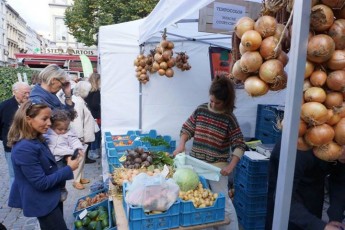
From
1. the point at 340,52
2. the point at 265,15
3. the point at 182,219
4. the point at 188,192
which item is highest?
the point at 265,15

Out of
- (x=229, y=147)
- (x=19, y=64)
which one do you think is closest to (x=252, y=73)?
(x=229, y=147)

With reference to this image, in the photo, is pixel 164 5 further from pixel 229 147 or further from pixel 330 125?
pixel 330 125

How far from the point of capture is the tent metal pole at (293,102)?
39.1 inches

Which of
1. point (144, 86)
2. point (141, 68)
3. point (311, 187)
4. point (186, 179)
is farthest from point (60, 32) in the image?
point (311, 187)

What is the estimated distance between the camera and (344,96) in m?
1.08

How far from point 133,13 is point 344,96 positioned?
49.7ft

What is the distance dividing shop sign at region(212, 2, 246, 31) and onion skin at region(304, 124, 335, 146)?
89.6 inches

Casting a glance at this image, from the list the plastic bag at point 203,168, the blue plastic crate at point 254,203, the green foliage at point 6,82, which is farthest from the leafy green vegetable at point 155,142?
the green foliage at point 6,82

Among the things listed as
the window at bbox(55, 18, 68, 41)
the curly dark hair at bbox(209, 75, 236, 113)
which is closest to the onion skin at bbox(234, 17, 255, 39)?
the curly dark hair at bbox(209, 75, 236, 113)

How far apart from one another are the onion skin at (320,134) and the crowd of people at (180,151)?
0.45 meters

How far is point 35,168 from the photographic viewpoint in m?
2.26

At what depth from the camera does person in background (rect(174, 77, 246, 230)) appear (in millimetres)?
2928

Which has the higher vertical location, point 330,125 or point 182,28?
point 182,28

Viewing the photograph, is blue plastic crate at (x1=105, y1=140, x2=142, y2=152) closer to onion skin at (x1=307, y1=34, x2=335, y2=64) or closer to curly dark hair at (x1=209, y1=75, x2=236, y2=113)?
curly dark hair at (x1=209, y1=75, x2=236, y2=113)
